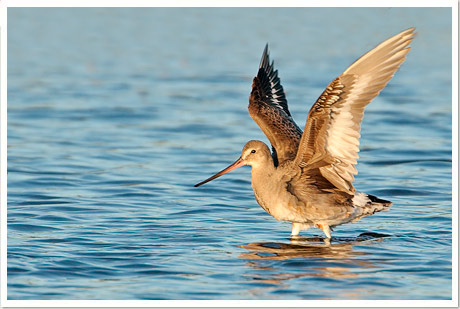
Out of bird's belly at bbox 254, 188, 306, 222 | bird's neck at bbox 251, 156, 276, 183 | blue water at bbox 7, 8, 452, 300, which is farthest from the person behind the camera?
bird's neck at bbox 251, 156, 276, 183

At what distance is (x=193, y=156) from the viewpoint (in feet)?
37.8

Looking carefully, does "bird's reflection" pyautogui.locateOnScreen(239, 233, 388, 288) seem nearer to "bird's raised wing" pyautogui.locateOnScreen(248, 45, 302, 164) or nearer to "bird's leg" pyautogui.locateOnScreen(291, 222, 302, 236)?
"bird's leg" pyautogui.locateOnScreen(291, 222, 302, 236)

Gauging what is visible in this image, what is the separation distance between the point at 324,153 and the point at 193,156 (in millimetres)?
4518

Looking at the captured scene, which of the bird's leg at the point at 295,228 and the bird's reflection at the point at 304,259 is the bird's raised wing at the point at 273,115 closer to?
the bird's leg at the point at 295,228

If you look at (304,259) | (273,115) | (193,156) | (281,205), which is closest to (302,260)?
(304,259)

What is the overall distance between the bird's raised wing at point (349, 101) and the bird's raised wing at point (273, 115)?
0.84 m

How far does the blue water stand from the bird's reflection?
0.08 ft

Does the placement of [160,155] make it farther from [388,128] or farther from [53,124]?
[388,128]

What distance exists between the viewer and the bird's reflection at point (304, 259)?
21.7 feet

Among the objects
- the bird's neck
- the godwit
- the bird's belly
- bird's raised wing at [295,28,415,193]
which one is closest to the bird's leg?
the godwit

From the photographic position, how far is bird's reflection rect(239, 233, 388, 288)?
6613 mm

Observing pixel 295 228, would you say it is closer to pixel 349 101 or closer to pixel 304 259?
pixel 304 259

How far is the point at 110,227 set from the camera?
8.03 m

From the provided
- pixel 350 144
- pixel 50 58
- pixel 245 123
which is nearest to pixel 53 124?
pixel 245 123
